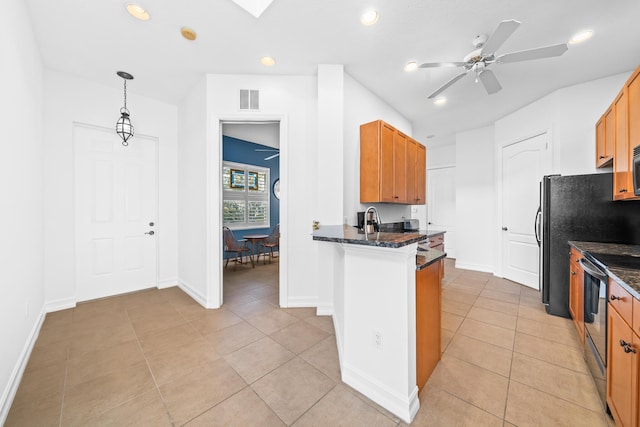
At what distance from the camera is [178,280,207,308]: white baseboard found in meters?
3.09

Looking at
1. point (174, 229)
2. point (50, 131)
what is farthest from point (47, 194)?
point (174, 229)

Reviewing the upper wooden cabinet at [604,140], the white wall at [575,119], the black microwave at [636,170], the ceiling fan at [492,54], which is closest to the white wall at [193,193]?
the ceiling fan at [492,54]

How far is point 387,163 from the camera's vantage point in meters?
3.11

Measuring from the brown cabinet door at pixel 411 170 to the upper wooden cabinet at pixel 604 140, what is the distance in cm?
202

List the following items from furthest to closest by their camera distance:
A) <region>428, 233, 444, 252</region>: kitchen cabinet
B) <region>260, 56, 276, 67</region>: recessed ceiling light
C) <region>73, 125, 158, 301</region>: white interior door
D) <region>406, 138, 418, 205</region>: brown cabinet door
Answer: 1. <region>428, 233, 444, 252</region>: kitchen cabinet
2. <region>406, 138, 418, 205</region>: brown cabinet door
3. <region>73, 125, 158, 301</region>: white interior door
4. <region>260, 56, 276, 67</region>: recessed ceiling light

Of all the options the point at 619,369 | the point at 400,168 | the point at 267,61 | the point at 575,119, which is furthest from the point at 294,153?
the point at 575,119

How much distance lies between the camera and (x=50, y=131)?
9.62 feet

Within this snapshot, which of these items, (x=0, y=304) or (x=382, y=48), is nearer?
(x=0, y=304)

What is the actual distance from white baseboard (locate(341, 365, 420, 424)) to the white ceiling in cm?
288

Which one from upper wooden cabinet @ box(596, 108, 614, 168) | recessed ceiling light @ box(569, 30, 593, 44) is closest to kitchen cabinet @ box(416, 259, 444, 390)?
upper wooden cabinet @ box(596, 108, 614, 168)

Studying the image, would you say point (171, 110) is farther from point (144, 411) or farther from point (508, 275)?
point (508, 275)

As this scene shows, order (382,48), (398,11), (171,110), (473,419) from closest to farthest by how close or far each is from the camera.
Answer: (473,419) < (398,11) < (382,48) < (171,110)

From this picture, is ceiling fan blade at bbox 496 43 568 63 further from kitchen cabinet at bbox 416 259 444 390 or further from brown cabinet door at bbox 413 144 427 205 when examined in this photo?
kitchen cabinet at bbox 416 259 444 390

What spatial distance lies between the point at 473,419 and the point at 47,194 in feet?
15.6
